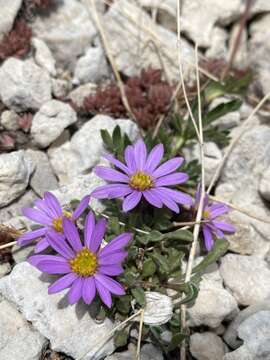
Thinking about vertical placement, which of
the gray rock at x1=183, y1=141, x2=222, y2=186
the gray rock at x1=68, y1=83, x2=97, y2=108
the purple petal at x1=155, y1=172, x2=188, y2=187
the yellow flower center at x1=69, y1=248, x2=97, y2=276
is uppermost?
the gray rock at x1=68, y1=83, x2=97, y2=108

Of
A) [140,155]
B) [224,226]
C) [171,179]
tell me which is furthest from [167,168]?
[224,226]

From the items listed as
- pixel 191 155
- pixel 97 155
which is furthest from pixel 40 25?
pixel 191 155

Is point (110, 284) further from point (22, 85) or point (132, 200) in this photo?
point (22, 85)

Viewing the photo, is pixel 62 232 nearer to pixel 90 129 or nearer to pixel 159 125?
pixel 90 129

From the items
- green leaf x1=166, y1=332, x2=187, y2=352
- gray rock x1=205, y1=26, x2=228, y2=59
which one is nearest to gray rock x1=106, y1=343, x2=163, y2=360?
green leaf x1=166, y1=332, x2=187, y2=352

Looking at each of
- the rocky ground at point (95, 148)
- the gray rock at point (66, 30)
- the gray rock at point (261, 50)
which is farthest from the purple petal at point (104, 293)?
the gray rock at point (261, 50)

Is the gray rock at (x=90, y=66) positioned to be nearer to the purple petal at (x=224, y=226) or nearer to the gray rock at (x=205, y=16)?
the gray rock at (x=205, y=16)

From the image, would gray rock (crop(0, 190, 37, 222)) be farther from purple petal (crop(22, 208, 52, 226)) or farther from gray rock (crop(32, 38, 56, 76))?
gray rock (crop(32, 38, 56, 76))
